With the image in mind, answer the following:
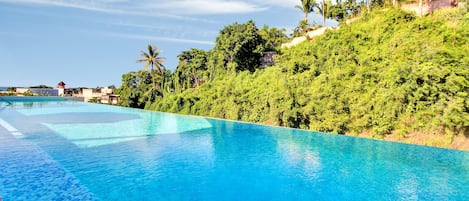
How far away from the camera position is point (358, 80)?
1609cm

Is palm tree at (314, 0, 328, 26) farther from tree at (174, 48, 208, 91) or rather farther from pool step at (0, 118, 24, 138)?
pool step at (0, 118, 24, 138)

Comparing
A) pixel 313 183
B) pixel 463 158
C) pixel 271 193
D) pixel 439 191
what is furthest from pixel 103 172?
pixel 463 158

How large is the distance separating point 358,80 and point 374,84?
902 mm

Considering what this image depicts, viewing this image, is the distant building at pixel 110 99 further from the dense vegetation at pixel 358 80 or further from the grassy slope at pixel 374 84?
the grassy slope at pixel 374 84

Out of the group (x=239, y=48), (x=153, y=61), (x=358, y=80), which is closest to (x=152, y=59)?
(x=153, y=61)

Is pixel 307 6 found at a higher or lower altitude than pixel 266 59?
higher

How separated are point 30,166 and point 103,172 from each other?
95.6 inches

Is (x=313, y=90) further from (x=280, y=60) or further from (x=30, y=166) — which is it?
(x=30, y=166)

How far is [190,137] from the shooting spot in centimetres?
1523

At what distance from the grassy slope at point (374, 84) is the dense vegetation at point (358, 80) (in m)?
0.04

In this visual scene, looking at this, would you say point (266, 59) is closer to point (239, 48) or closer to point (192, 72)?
point (239, 48)

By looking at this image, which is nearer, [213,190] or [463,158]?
[213,190]

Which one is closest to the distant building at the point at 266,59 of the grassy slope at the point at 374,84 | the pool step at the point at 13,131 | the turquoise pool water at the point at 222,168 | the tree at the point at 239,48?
the tree at the point at 239,48

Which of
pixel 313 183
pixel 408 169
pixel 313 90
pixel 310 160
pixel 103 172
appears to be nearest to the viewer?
pixel 313 183
